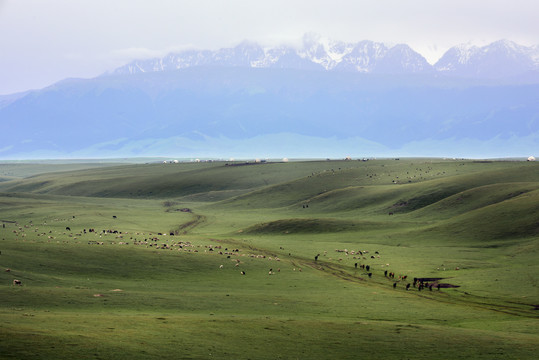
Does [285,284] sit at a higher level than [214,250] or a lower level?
lower

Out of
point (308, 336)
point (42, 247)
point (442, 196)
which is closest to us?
point (308, 336)

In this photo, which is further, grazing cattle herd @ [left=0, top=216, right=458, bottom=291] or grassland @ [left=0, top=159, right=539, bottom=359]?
grazing cattle herd @ [left=0, top=216, right=458, bottom=291]

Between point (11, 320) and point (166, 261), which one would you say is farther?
point (166, 261)

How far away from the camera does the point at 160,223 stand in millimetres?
125812

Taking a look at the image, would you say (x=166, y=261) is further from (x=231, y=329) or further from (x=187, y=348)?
(x=187, y=348)

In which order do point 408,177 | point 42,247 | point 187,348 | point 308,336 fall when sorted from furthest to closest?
point 408,177 < point 42,247 < point 308,336 < point 187,348

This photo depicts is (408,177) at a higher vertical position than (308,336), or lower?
higher

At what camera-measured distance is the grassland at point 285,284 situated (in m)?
36.7

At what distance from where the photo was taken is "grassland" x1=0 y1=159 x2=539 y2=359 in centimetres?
3666

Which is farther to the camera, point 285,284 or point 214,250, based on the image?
point 214,250

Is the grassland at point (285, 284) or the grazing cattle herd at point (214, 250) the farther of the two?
the grazing cattle herd at point (214, 250)

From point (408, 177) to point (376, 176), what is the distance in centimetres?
1036

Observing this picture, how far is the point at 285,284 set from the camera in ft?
202

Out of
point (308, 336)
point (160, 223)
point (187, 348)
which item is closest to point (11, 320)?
point (187, 348)
